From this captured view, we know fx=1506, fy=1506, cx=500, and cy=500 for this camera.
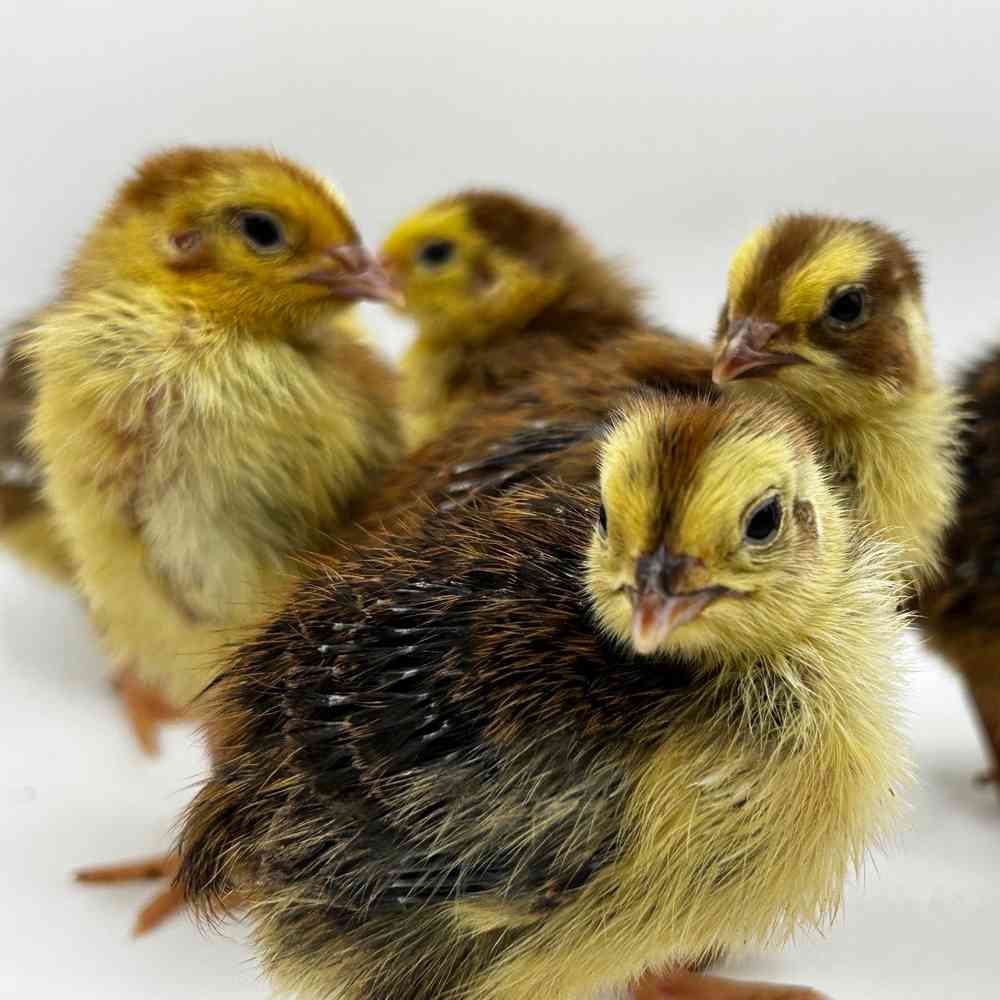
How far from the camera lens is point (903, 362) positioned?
1813 mm

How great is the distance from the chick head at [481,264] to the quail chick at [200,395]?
38 cm

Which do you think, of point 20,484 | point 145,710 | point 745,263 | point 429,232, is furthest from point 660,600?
point 145,710

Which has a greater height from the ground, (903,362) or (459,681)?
(903,362)

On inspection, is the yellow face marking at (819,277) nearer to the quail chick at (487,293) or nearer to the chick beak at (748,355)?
the chick beak at (748,355)

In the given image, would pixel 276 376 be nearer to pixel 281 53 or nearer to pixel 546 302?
pixel 546 302

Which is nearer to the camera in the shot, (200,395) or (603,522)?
(603,522)

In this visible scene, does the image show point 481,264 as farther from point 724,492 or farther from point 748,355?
point 724,492

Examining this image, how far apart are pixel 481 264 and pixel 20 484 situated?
80 cm

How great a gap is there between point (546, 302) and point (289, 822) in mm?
1075

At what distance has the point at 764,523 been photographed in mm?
1382

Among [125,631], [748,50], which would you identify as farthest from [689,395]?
[748,50]

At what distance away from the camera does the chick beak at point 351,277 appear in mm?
1920

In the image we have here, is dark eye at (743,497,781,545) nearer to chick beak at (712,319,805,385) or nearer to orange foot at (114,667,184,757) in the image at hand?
chick beak at (712,319,805,385)

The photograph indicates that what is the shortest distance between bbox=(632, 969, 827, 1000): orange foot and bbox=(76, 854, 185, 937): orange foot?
0.67 metres
